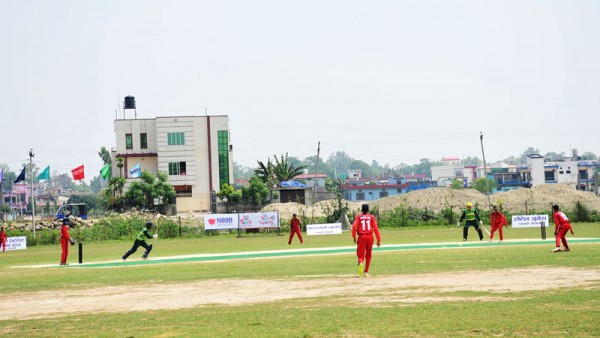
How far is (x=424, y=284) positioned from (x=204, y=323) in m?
7.51

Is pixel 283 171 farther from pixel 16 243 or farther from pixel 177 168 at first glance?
pixel 16 243

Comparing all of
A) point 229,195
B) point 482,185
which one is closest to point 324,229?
point 229,195

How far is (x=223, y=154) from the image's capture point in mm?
113938

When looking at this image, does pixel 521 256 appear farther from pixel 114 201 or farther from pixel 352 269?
pixel 114 201

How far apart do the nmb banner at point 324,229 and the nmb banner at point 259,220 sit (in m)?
4.08

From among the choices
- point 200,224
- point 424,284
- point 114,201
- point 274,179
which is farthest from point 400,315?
Answer: point 274,179

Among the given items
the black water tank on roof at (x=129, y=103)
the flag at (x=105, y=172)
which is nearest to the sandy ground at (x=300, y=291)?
the flag at (x=105, y=172)

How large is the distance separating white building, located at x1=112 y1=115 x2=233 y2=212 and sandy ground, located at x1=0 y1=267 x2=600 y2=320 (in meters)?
86.7

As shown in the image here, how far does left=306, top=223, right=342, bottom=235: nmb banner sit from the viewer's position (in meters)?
65.2

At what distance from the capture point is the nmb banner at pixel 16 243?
64.9 meters

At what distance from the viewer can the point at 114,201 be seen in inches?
4252

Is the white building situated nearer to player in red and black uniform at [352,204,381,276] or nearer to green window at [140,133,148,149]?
green window at [140,133,148,149]

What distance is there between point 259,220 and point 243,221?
1384 millimetres

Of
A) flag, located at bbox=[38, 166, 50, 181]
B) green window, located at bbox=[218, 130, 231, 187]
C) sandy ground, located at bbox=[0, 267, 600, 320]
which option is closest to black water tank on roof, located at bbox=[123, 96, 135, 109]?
green window, located at bbox=[218, 130, 231, 187]
